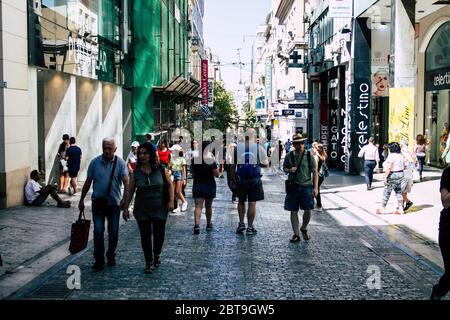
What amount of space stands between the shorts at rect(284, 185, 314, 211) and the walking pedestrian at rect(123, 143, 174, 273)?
2.90 metres

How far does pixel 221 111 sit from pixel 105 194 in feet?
163

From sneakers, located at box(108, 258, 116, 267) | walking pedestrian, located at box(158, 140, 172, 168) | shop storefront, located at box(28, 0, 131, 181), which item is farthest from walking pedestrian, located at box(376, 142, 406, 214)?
shop storefront, located at box(28, 0, 131, 181)

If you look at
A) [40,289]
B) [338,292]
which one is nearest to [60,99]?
[40,289]

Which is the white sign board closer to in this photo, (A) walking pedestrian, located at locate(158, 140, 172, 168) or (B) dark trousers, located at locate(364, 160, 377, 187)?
(B) dark trousers, located at locate(364, 160, 377, 187)

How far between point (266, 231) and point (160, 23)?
77.5 ft

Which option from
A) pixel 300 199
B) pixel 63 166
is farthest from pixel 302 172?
pixel 63 166

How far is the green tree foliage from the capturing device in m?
48.7

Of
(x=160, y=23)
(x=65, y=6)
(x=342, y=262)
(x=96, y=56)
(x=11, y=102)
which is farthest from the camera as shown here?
(x=160, y=23)

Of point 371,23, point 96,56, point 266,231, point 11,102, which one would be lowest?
point 266,231

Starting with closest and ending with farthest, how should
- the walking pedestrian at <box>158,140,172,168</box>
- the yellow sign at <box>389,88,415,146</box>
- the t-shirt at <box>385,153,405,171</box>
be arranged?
the t-shirt at <box>385,153,405,171</box> → the walking pedestrian at <box>158,140,172,168</box> → the yellow sign at <box>389,88,415,146</box>

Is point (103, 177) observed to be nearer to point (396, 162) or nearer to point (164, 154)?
point (164, 154)

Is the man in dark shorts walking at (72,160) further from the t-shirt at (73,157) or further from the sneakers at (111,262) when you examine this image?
the sneakers at (111,262)
